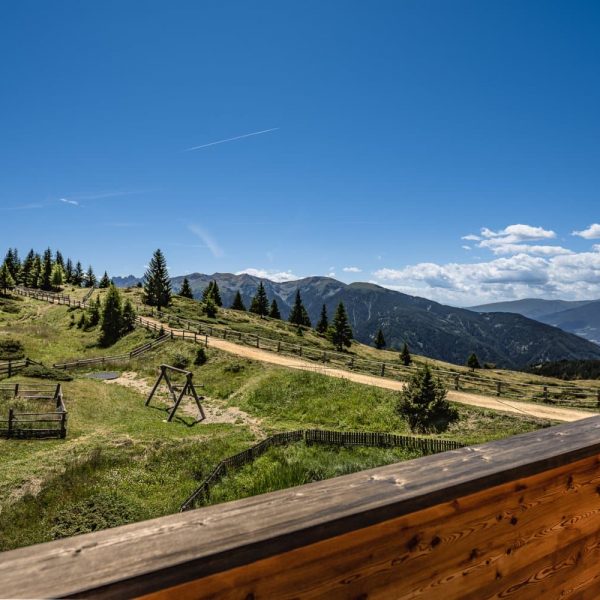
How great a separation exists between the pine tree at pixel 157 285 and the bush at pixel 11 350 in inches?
1152

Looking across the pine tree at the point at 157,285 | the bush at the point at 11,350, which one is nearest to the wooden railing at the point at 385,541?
the bush at the point at 11,350

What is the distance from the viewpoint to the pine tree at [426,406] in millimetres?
24594

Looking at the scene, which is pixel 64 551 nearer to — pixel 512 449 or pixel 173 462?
pixel 512 449

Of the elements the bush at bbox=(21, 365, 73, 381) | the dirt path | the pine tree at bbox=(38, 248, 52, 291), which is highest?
the pine tree at bbox=(38, 248, 52, 291)

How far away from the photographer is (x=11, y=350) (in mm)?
35125

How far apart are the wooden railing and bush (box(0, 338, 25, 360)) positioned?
129 ft

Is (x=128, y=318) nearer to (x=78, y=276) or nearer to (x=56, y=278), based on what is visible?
(x=56, y=278)

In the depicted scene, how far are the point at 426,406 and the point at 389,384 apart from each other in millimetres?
5949

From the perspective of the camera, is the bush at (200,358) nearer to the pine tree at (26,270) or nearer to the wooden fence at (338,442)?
the wooden fence at (338,442)

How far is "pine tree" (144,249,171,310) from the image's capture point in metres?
67.5

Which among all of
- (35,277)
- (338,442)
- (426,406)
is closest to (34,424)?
(338,442)

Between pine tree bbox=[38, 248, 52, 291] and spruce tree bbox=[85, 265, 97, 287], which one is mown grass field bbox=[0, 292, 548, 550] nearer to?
pine tree bbox=[38, 248, 52, 291]

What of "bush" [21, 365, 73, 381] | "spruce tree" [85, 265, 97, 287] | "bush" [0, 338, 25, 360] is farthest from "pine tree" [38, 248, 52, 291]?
"bush" [21, 365, 73, 381]

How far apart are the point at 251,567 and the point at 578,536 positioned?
2.58m
